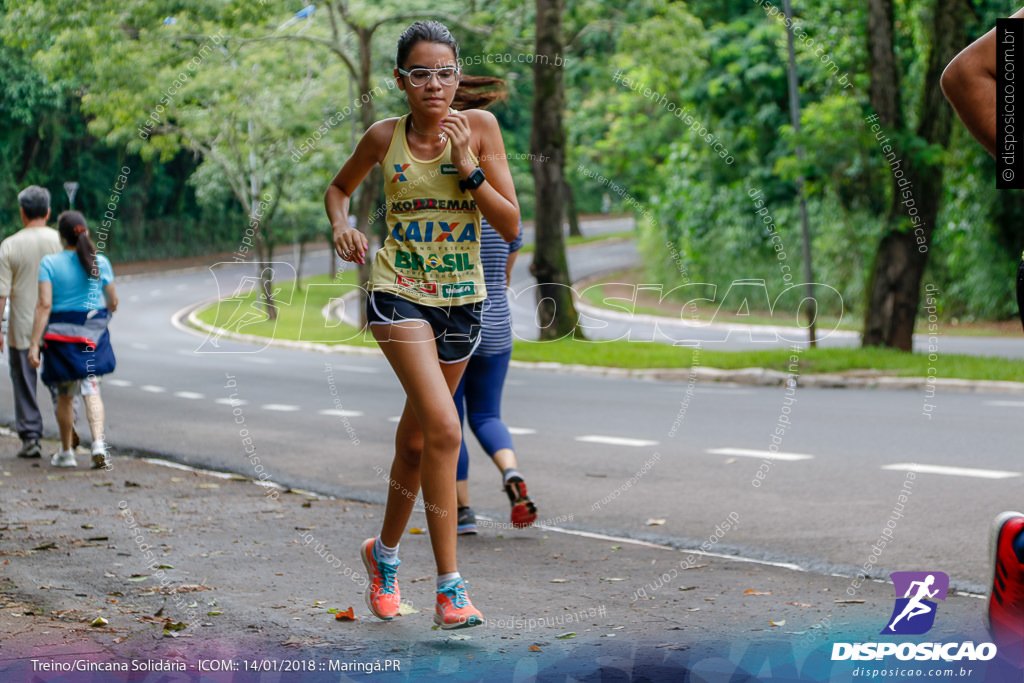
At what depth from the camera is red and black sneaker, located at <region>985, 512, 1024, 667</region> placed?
→ 2.78 metres

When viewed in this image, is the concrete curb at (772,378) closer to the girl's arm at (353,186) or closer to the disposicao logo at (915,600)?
the disposicao logo at (915,600)

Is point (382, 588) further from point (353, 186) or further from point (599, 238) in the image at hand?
point (599, 238)

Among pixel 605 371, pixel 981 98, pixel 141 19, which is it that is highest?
pixel 141 19

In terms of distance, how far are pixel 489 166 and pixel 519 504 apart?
227cm

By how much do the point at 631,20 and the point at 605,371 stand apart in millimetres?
9547

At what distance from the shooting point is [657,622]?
436cm

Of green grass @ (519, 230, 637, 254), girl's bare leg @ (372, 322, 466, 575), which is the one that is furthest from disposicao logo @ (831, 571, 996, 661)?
green grass @ (519, 230, 637, 254)

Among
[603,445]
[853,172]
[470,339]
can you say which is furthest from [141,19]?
[470,339]

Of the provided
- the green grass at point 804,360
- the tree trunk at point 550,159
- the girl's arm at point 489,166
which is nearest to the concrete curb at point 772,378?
the green grass at point 804,360

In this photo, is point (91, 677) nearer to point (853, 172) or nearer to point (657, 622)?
point (657, 622)

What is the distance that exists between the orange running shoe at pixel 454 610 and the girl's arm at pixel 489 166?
1159 millimetres

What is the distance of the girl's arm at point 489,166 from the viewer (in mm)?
3850

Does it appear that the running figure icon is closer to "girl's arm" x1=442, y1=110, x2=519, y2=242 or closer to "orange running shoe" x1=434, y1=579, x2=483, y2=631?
"orange running shoe" x1=434, y1=579, x2=483, y2=631

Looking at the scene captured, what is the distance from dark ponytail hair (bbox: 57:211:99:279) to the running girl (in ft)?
14.2
